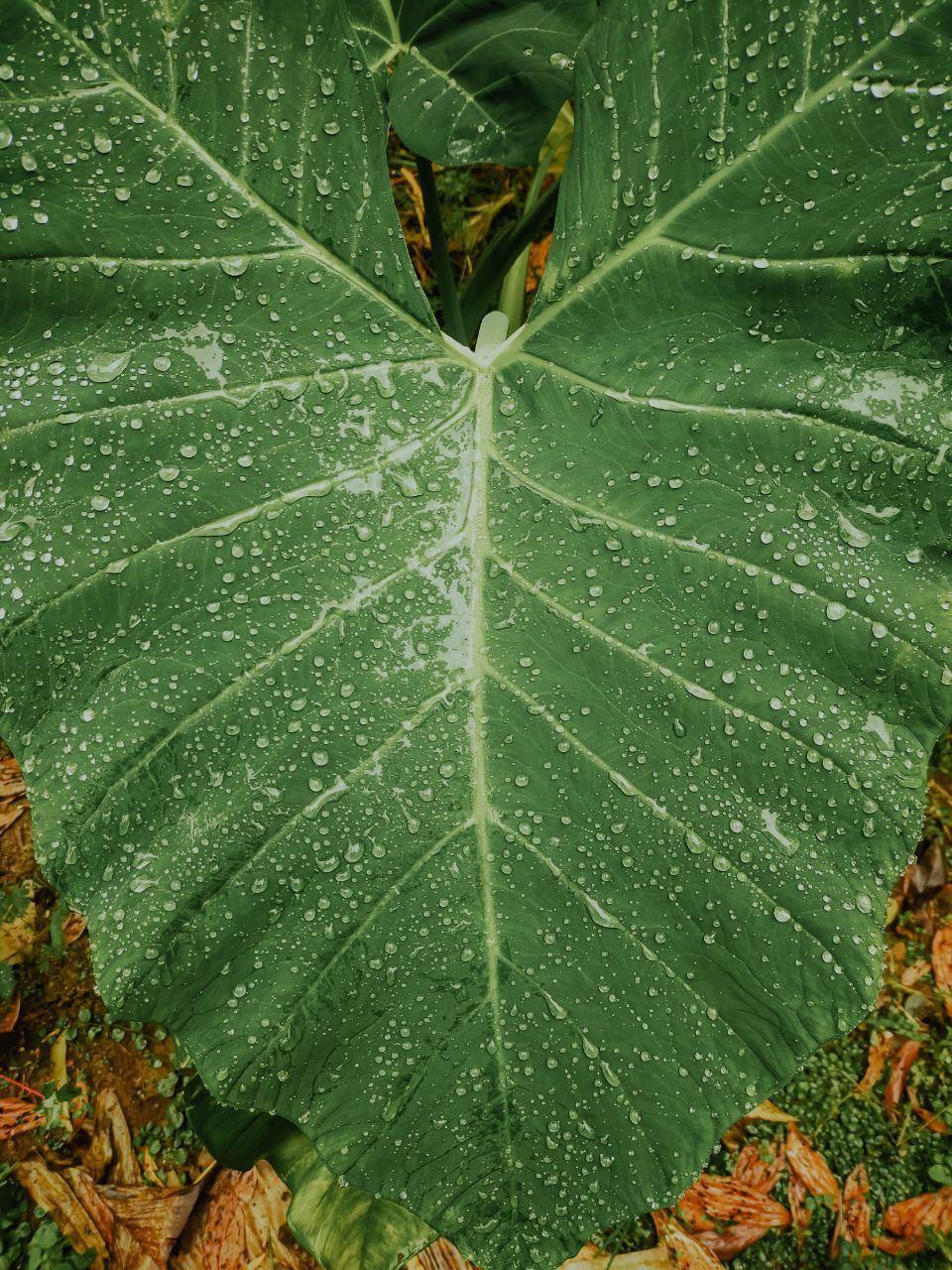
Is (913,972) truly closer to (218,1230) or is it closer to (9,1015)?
(218,1230)

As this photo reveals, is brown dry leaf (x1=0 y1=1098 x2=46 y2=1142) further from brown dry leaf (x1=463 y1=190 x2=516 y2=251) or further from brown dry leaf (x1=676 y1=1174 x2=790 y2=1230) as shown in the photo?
brown dry leaf (x1=463 y1=190 x2=516 y2=251)

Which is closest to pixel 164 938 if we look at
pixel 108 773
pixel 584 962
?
pixel 108 773

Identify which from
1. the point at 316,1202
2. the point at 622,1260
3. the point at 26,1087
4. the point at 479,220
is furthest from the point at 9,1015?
the point at 479,220

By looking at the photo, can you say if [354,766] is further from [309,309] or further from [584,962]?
[309,309]

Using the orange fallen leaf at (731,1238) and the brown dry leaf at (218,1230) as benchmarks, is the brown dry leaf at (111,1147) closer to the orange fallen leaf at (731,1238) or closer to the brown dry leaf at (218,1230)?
the brown dry leaf at (218,1230)

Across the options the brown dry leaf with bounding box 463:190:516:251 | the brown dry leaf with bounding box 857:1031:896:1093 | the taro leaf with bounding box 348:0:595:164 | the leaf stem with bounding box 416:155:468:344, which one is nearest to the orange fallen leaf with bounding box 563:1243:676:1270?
the brown dry leaf with bounding box 857:1031:896:1093
